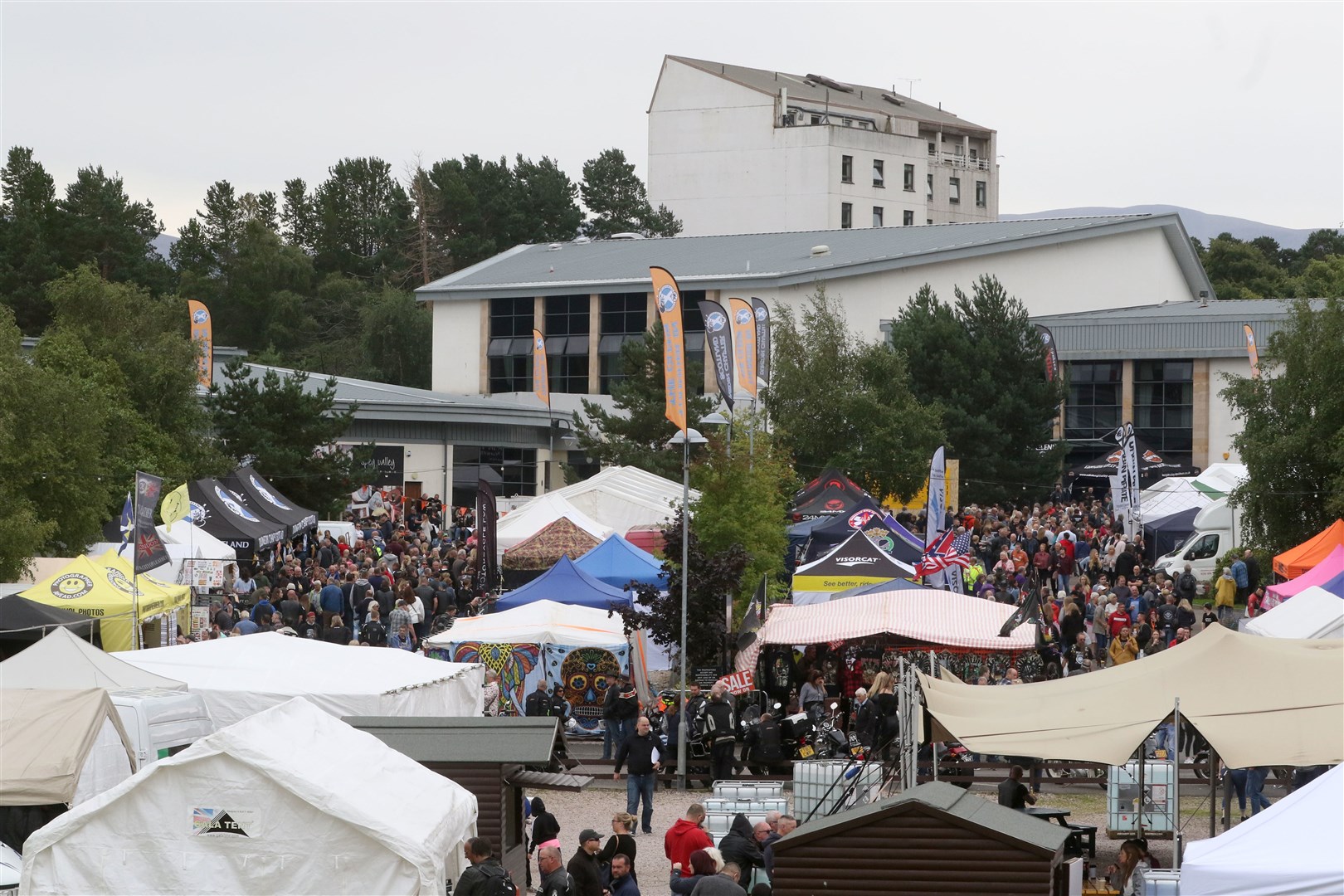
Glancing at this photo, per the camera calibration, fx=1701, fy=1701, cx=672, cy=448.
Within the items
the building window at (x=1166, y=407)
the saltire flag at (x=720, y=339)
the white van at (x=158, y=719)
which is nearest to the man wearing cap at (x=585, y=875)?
the white van at (x=158, y=719)

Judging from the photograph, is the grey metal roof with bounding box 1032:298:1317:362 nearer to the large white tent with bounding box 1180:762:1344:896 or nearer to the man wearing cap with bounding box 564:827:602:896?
Result: the man wearing cap with bounding box 564:827:602:896

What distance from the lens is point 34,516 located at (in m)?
26.7

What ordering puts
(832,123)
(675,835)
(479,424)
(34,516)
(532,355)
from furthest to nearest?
(832,123), (532,355), (479,424), (34,516), (675,835)

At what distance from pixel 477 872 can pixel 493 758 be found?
212cm

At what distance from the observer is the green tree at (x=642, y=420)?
1715 inches

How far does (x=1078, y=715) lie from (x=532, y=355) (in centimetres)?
5291

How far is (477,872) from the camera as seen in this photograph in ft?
35.7

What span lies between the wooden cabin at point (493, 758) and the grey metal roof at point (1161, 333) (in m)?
45.5

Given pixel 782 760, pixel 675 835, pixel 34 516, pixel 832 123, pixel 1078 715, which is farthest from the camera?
pixel 832 123

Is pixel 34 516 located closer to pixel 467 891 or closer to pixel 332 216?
pixel 467 891

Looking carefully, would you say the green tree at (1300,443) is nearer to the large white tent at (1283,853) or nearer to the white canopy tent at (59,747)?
the large white tent at (1283,853)

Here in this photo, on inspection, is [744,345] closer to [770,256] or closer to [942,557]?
[942,557]

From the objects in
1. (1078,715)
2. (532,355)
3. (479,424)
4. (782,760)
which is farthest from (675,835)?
(532,355)

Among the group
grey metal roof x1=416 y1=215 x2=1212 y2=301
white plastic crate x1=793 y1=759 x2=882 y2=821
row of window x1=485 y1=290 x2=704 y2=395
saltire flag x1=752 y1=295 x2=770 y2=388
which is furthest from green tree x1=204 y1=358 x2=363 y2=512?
white plastic crate x1=793 y1=759 x2=882 y2=821
